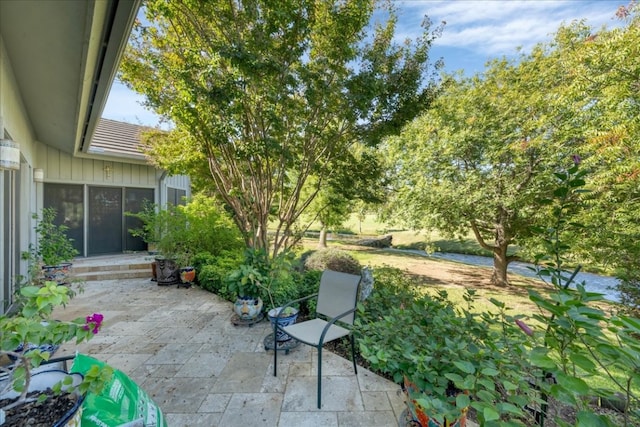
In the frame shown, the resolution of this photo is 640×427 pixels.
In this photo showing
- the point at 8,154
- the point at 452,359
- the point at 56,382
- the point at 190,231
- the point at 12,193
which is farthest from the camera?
the point at 190,231

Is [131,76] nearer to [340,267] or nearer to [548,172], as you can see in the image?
[340,267]

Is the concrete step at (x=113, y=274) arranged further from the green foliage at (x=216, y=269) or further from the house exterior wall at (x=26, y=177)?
the green foliage at (x=216, y=269)

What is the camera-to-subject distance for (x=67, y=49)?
8.09 ft

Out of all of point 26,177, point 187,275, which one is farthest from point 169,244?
point 26,177

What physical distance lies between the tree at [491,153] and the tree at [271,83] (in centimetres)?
195

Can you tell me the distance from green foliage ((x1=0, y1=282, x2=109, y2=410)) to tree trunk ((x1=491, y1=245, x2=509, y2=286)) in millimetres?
9676

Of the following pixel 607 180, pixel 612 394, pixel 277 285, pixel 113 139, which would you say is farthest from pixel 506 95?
pixel 113 139

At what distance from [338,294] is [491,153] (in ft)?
21.2

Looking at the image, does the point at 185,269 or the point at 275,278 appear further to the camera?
the point at 185,269

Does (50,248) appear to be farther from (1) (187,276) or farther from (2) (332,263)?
(2) (332,263)

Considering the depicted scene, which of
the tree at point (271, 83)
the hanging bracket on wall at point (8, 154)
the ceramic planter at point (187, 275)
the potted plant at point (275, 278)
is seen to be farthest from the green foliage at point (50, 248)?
the potted plant at point (275, 278)

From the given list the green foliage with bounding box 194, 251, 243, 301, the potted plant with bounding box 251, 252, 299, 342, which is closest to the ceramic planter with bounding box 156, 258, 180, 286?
the green foliage with bounding box 194, 251, 243, 301

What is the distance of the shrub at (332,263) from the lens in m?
5.68

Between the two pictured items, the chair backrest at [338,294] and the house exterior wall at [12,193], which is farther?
the house exterior wall at [12,193]
